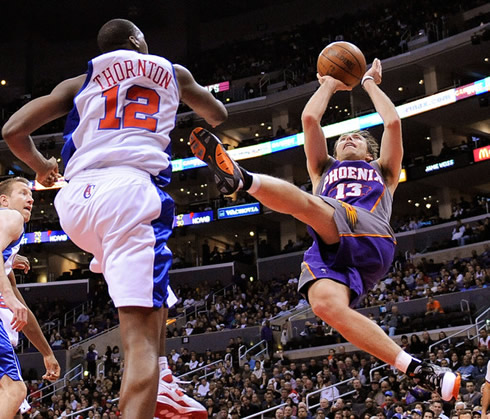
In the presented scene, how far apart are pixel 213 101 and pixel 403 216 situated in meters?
29.5

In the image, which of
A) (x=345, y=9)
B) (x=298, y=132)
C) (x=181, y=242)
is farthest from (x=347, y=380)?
(x=345, y=9)

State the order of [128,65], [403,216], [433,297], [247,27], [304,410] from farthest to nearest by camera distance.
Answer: [247,27] → [403,216] → [433,297] → [304,410] → [128,65]

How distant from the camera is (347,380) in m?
14.2

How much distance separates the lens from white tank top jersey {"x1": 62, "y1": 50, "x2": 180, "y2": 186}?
3.10m

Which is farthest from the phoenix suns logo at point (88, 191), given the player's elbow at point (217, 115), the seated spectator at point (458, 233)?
the seated spectator at point (458, 233)

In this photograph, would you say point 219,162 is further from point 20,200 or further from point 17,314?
point 20,200

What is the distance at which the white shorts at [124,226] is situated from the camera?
111 inches

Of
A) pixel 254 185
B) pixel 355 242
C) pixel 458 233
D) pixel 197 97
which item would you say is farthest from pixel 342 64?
pixel 458 233

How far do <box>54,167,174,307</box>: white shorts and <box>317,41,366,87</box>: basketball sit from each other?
2748 mm

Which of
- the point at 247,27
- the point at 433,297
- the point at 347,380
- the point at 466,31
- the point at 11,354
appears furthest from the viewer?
the point at 247,27

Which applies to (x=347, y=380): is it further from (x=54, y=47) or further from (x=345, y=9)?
(x=54, y=47)

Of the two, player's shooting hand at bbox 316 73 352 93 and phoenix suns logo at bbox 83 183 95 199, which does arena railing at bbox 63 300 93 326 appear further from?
phoenix suns logo at bbox 83 183 95 199

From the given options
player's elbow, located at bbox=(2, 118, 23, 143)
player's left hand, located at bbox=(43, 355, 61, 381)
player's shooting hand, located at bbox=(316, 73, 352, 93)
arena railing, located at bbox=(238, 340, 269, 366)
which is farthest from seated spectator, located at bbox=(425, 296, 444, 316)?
player's elbow, located at bbox=(2, 118, 23, 143)

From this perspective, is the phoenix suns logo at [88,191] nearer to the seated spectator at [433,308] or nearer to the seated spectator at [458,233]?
the seated spectator at [433,308]
